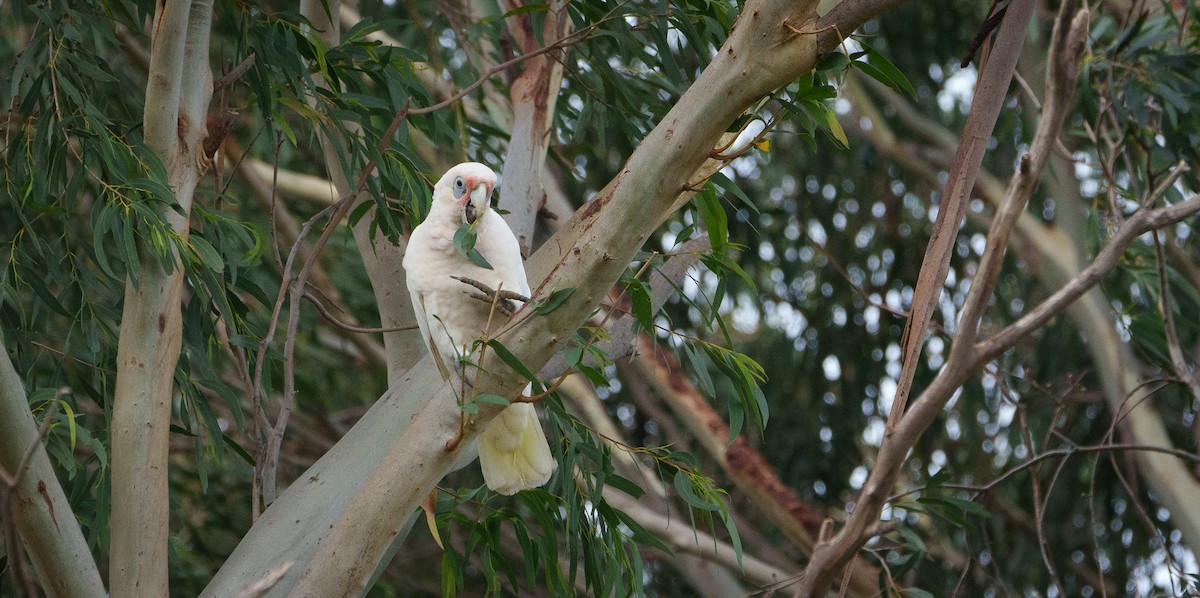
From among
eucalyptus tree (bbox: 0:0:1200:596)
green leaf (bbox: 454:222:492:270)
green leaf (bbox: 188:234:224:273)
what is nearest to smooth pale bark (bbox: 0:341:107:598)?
eucalyptus tree (bbox: 0:0:1200:596)

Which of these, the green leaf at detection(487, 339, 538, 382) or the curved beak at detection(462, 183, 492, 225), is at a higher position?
the curved beak at detection(462, 183, 492, 225)

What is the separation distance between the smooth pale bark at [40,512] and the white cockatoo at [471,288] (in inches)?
21.7

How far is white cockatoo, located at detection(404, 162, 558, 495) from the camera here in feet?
5.26

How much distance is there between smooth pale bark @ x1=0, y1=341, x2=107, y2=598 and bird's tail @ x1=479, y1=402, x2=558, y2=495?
57 cm

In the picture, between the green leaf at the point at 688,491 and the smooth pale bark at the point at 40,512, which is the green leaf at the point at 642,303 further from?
the smooth pale bark at the point at 40,512

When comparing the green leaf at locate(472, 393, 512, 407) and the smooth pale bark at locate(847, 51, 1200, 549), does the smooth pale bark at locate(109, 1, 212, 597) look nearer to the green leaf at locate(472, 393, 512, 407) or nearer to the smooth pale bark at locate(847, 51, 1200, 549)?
the green leaf at locate(472, 393, 512, 407)

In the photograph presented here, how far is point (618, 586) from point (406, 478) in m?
0.53

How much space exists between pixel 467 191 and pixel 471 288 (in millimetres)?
140

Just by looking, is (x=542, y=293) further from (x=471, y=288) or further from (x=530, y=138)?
(x=530, y=138)

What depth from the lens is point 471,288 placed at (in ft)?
5.29

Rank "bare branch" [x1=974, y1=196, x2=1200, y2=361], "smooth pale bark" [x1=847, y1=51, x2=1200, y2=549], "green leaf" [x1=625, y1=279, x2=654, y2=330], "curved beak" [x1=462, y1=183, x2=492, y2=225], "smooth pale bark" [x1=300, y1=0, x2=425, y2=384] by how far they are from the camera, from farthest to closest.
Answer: "smooth pale bark" [x1=847, y1=51, x2=1200, y2=549] → "smooth pale bark" [x1=300, y1=0, x2=425, y2=384] → "bare branch" [x1=974, y1=196, x2=1200, y2=361] → "curved beak" [x1=462, y1=183, x2=492, y2=225] → "green leaf" [x1=625, y1=279, x2=654, y2=330]

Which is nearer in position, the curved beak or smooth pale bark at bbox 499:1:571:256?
the curved beak

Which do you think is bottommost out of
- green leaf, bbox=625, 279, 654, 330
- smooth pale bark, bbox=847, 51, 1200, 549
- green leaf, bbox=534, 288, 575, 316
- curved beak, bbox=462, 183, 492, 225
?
smooth pale bark, bbox=847, 51, 1200, 549

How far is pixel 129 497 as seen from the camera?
1.61m
